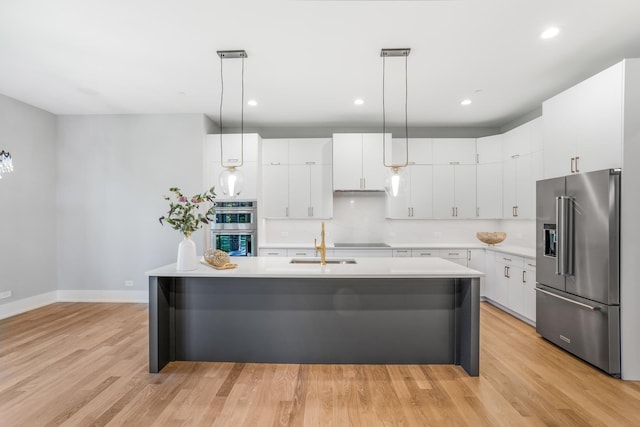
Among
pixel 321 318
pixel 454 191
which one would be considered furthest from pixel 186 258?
pixel 454 191

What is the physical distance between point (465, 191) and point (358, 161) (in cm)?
187

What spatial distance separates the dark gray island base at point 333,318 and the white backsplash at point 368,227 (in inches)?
103

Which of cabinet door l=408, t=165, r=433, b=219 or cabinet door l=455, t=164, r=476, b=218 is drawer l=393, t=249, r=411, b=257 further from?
cabinet door l=455, t=164, r=476, b=218

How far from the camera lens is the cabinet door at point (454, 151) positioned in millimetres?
5297

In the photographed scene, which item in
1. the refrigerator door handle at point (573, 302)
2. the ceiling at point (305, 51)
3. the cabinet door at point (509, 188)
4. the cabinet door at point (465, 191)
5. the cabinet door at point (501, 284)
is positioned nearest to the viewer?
the ceiling at point (305, 51)

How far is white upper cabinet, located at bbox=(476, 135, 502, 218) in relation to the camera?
5059 millimetres

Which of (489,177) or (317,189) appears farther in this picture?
(317,189)

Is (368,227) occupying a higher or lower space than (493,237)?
higher

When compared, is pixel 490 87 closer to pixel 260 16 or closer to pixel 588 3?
pixel 588 3

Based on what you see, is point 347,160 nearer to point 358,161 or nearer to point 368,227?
point 358,161

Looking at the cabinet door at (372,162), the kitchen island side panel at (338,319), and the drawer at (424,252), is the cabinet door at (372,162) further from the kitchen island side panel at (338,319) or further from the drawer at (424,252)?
the kitchen island side panel at (338,319)

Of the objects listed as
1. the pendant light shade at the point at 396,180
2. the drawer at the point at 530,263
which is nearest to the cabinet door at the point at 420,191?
the drawer at the point at 530,263

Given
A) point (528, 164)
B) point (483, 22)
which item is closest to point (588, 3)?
point (483, 22)

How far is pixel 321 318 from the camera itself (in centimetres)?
294
